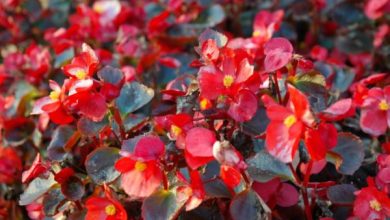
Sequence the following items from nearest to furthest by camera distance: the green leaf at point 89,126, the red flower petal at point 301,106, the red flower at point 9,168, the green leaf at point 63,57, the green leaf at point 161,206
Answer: the red flower petal at point 301,106 < the green leaf at point 161,206 < the green leaf at point 89,126 < the red flower at point 9,168 < the green leaf at point 63,57

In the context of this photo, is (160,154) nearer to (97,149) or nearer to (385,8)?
(97,149)

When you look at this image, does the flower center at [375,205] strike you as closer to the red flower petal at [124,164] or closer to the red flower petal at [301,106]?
the red flower petal at [301,106]

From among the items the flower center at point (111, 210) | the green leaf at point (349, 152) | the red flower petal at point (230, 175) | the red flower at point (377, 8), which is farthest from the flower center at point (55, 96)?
the red flower at point (377, 8)

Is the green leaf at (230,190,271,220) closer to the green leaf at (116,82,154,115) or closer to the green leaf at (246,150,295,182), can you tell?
the green leaf at (246,150,295,182)

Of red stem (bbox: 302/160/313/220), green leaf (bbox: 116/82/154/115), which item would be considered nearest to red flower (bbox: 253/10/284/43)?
green leaf (bbox: 116/82/154/115)

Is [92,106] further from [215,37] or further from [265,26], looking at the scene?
[265,26]

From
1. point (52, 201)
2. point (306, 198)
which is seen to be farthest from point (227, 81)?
point (52, 201)

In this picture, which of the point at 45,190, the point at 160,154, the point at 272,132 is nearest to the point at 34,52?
the point at 45,190
